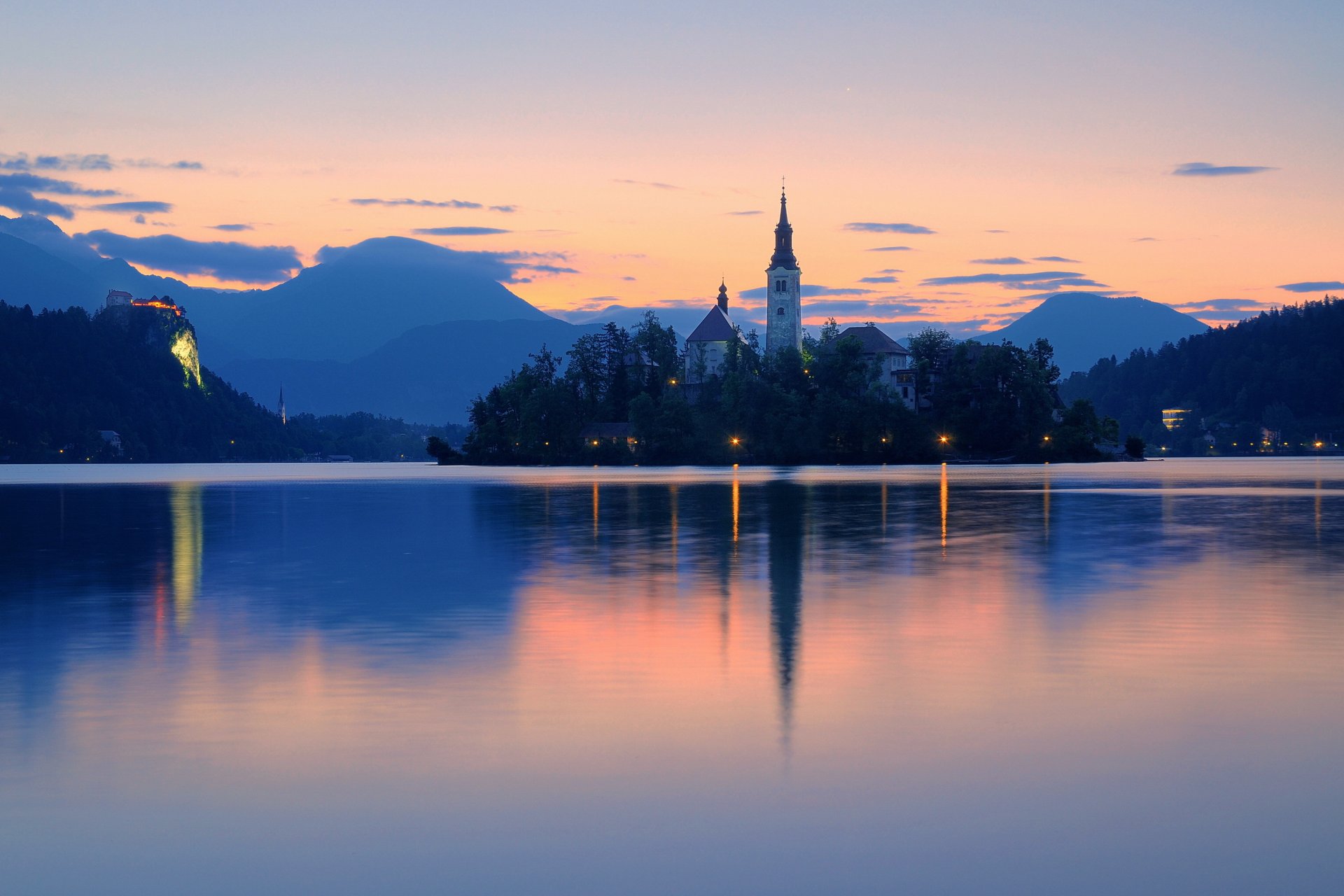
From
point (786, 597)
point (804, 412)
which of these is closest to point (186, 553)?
point (786, 597)

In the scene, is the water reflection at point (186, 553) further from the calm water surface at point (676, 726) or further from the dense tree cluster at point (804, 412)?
the dense tree cluster at point (804, 412)

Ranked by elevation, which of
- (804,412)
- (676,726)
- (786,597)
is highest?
(804,412)

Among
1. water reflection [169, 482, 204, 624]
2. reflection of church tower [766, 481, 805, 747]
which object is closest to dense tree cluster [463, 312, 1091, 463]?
water reflection [169, 482, 204, 624]

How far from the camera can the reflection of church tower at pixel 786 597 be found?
534 inches

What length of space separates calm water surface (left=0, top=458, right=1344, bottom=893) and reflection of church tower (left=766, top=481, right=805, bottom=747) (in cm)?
16

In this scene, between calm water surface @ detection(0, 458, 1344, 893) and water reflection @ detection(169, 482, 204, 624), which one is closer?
calm water surface @ detection(0, 458, 1344, 893)

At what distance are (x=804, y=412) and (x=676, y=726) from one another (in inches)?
6292

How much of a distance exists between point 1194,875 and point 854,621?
1130 centimetres

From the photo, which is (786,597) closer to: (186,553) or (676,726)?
(676,726)

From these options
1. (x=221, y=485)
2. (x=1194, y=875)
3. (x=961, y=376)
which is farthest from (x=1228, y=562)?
(x=961, y=376)

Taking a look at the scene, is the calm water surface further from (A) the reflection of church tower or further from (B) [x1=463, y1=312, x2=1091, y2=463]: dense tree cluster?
(B) [x1=463, y1=312, x2=1091, y2=463]: dense tree cluster

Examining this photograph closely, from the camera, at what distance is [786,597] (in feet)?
72.8

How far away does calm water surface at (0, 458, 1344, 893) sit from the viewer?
786cm

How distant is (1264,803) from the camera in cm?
898
